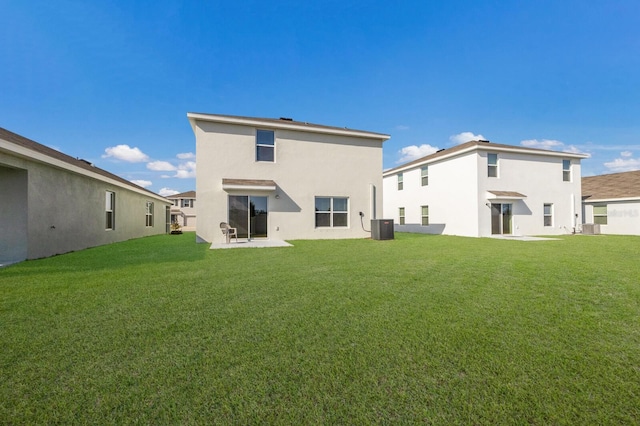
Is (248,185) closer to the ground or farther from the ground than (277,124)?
closer to the ground

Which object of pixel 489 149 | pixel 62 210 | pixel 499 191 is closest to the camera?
pixel 62 210

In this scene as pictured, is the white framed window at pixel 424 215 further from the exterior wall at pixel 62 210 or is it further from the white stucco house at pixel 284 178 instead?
the exterior wall at pixel 62 210

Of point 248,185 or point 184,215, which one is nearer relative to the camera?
point 248,185

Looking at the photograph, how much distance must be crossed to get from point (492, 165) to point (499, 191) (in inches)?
66.7

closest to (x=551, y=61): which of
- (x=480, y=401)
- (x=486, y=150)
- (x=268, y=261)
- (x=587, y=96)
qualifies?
(x=486, y=150)

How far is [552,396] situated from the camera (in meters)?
1.86

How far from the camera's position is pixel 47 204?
8.74 meters

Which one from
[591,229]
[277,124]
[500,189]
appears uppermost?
[277,124]

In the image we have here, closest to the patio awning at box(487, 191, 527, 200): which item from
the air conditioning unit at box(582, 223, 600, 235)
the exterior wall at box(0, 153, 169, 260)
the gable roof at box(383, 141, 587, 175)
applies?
the gable roof at box(383, 141, 587, 175)

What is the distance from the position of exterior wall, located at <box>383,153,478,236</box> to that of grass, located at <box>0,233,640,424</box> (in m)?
12.2

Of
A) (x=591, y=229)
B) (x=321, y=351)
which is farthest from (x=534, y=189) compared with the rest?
(x=321, y=351)

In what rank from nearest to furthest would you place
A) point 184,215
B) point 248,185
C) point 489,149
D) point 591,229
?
point 248,185, point 489,149, point 591,229, point 184,215

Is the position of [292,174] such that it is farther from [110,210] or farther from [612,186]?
[612,186]

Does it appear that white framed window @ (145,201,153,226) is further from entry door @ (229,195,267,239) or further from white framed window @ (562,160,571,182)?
white framed window @ (562,160,571,182)
